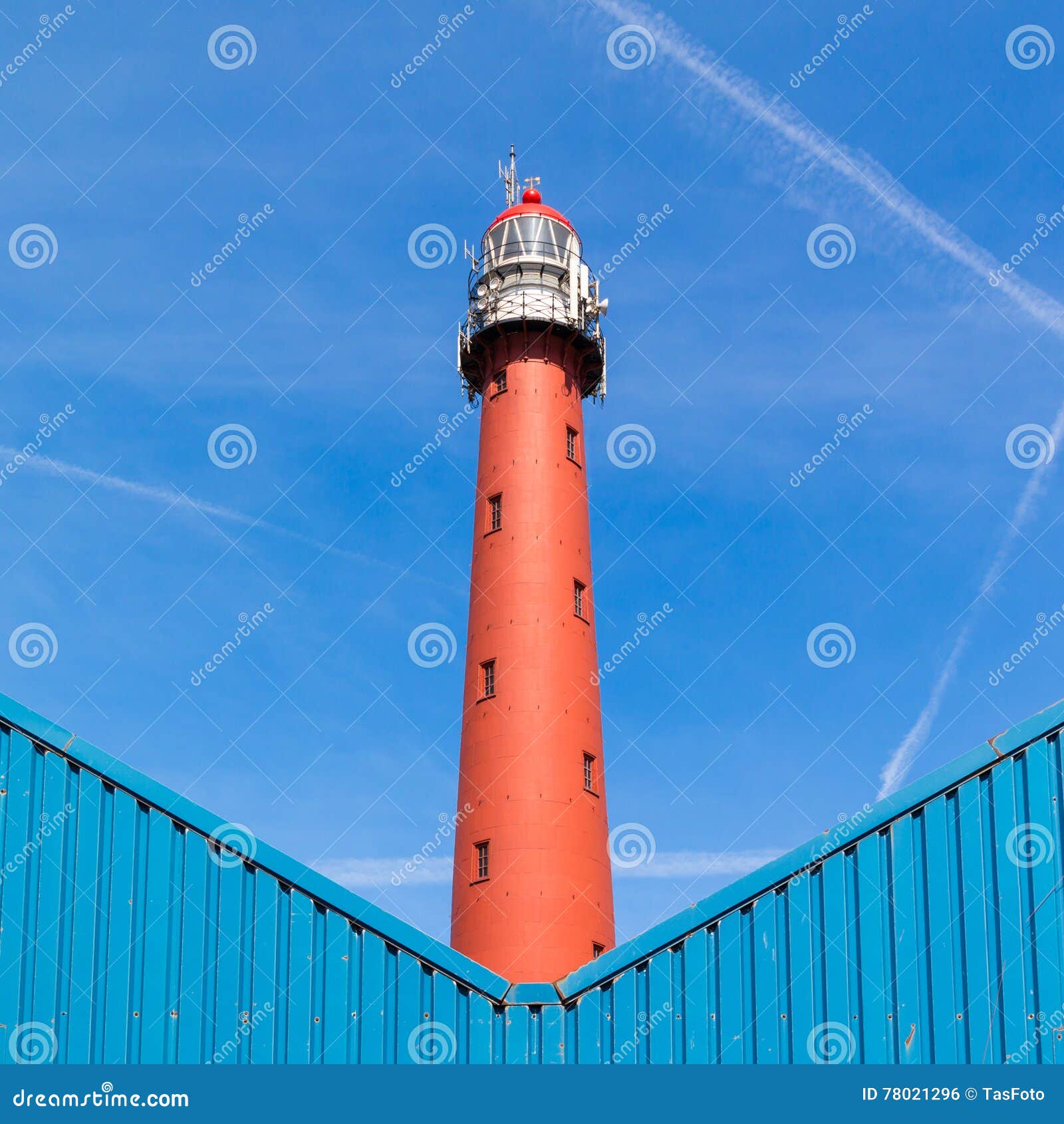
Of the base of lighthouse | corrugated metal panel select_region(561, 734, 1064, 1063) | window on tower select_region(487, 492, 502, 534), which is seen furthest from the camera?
window on tower select_region(487, 492, 502, 534)

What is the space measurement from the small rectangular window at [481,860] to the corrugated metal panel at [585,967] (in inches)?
692

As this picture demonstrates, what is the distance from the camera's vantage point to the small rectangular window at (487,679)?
115 feet

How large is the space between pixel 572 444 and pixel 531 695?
7518 mm

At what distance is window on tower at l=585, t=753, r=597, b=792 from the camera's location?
114 feet

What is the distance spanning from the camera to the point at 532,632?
3516cm

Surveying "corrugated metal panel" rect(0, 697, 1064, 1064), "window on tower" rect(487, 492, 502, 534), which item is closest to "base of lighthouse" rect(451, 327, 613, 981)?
"window on tower" rect(487, 492, 502, 534)

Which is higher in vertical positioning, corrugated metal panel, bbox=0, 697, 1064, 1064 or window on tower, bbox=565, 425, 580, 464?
window on tower, bbox=565, 425, 580, 464

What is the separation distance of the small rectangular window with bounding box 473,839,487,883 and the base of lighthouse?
0.04 metres

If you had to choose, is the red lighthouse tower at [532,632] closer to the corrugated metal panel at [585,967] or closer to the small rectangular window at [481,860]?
the small rectangular window at [481,860]

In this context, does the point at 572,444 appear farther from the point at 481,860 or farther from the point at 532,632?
the point at 481,860

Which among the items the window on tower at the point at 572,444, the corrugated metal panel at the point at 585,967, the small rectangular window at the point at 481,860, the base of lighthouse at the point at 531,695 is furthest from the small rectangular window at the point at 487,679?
the corrugated metal panel at the point at 585,967

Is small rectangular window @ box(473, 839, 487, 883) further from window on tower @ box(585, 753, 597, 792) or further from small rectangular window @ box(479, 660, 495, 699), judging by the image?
small rectangular window @ box(479, 660, 495, 699)

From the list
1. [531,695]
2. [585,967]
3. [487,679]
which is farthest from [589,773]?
[585,967]
